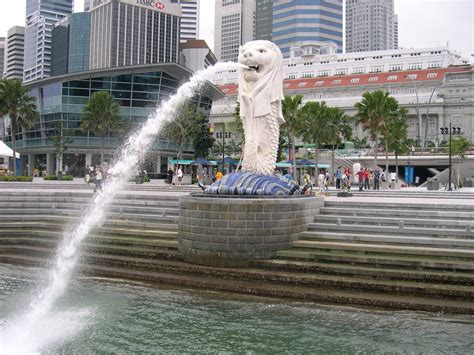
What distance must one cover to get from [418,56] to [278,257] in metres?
118

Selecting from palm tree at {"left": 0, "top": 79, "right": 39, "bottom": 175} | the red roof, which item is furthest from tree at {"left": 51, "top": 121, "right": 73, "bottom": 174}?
the red roof

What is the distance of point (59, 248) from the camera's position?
16672 mm

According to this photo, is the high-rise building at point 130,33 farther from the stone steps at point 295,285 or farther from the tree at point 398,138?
the stone steps at point 295,285

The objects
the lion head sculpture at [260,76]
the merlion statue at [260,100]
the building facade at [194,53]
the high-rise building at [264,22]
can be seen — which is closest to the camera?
the lion head sculpture at [260,76]

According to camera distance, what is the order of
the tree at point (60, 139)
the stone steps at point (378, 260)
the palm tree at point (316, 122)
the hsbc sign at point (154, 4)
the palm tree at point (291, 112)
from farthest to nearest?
1. the hsbc sign at point (154, 4)
2. the tree at point (60, 139)
3. the palm tree at point (316, 122)
4. the palm tree at point (291, 112)
5. the stone steps at point (378, 260)

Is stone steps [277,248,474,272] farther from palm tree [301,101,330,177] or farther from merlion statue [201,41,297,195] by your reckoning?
palm tree [301,101,330,177]

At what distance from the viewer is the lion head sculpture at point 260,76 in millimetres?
17312

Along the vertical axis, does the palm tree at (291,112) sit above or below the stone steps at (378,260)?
above

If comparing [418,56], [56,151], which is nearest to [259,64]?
[56,151]

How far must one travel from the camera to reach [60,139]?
5934cm

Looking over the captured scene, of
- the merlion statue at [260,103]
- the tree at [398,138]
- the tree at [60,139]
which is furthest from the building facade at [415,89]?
the merlion statue at [260,103]

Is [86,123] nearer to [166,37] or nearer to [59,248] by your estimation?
[59,248]

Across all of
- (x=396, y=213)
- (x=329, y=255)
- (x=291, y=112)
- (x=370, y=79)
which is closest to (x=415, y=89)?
(x=370, y=79)

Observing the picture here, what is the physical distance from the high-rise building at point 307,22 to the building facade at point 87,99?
91810 millimetres
